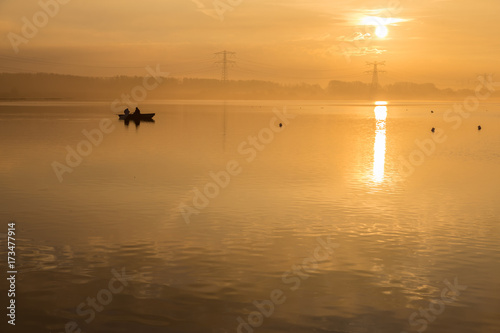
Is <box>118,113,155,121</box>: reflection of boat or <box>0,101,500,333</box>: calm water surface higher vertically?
<box>118,113,155,121</box>: reflection of boat

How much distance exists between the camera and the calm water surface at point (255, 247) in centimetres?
1627

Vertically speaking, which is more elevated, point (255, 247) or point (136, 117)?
point (136, 117)

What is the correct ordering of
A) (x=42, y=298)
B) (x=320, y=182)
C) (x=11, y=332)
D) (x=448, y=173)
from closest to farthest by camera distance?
(x=11, y=332)
(x=42, y=298)
(x=320, y=182)
(x=448, y=173)

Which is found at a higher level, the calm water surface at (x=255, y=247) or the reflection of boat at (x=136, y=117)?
the reflection of boat at (x=136, y=117)

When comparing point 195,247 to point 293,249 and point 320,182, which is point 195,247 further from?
point 320,182

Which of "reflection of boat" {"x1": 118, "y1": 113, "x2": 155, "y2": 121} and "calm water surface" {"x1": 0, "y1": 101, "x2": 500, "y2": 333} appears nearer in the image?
"calm water surface" {"x1": 0, "y1": 101, "x2": 500, "y2": 333}

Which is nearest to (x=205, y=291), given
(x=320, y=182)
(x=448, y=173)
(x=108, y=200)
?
(x=108, y=200)

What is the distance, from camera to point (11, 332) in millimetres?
15055

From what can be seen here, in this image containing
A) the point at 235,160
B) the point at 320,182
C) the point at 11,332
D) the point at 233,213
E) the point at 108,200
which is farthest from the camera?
the point at 235,160

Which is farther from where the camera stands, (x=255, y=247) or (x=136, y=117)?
(x=136, y=117)

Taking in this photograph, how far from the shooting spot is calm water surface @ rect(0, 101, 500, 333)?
53.4ft

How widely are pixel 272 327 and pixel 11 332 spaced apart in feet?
22.1

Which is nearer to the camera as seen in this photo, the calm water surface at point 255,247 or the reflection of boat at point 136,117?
the calm water surface at point 255,247

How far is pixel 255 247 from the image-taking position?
23.0 metres
